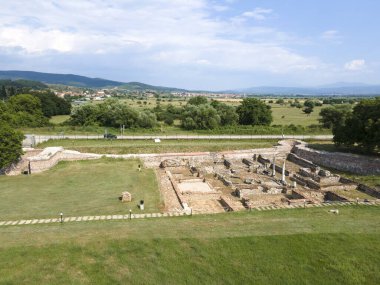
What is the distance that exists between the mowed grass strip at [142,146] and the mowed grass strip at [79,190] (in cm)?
418

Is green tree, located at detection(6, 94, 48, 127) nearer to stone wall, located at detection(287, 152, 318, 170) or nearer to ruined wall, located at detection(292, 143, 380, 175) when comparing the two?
stone wall, located at detection(287, 152, 318, 170)

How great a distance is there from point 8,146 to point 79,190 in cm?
918

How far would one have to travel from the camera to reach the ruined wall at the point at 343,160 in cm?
2790

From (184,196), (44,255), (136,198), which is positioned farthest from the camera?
(184,196)

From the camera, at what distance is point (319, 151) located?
109 ft

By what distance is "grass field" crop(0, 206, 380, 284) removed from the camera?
9.54 meters

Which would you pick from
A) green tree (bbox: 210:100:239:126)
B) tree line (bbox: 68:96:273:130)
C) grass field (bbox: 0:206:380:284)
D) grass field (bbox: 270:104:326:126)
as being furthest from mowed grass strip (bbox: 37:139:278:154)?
grass field (bbox: 270:104:326:126)

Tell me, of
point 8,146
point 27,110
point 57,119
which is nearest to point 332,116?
point 8,146

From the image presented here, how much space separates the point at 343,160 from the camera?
A: 30.4 meters

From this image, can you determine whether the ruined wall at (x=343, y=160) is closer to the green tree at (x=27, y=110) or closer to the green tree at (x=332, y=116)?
the green tree at (x=332, y=116)

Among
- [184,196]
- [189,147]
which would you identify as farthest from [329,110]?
[184,196]

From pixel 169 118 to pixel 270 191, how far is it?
40.8 m

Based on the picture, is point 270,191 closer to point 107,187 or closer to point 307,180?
point 307,180

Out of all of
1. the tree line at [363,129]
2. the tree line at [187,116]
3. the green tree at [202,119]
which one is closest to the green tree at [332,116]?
the tree line at [187,116]
